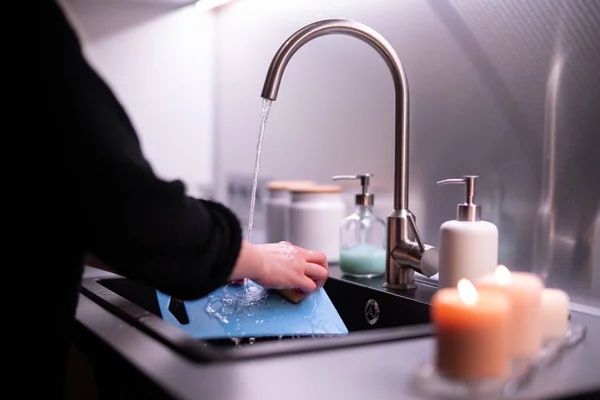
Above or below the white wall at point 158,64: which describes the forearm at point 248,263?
below

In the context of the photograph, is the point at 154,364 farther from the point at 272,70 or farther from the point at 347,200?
the point at 347,200

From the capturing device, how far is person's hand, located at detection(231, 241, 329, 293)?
852mm

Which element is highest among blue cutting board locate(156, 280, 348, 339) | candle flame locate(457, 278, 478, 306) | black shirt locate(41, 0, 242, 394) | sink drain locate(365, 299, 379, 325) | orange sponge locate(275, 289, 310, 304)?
black shirt locate(41, 0, 242, 394)

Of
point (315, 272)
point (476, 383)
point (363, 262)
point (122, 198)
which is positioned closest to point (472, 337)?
point (476, 383)

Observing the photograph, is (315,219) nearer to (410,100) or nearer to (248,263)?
(410,100)

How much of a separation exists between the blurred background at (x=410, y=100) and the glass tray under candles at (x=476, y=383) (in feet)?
1.32

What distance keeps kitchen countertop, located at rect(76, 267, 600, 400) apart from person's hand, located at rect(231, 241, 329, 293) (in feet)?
0.51

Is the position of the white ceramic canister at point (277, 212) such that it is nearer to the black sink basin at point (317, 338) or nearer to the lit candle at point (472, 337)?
the black sink basin at point (317, 338)

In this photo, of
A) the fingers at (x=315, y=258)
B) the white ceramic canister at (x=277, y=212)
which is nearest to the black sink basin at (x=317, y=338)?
the fingers at (x=315, y=258)

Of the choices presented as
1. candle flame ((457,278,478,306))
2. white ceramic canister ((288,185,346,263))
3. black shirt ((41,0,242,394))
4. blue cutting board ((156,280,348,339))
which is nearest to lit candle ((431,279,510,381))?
candle flame ((457,278,478,306))

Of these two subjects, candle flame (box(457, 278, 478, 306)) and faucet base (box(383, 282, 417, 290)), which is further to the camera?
faucet base (box(383, 282, 417, 290))

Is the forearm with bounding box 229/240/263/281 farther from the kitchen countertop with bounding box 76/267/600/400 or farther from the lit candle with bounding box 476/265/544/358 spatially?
the lit candle with bounding box 476/265/544/358

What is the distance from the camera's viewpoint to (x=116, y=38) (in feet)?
7.11

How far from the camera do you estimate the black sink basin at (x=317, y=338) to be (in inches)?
27.4
